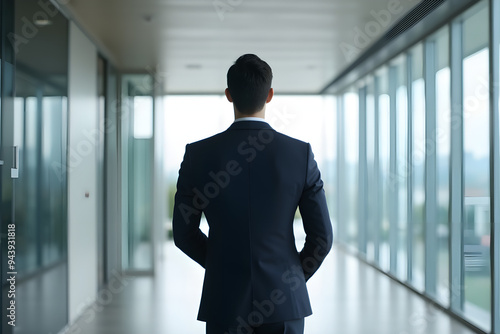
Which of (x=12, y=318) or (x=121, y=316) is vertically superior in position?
(x=12, y=318)

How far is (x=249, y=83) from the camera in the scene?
5.49 ft

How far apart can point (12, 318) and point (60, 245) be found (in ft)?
4.02

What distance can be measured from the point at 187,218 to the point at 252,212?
255mm

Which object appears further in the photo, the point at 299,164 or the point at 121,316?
the point at 121,316

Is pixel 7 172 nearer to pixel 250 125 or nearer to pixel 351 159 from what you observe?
pixel 250 125

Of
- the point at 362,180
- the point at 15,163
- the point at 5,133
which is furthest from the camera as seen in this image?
the point at 362,180

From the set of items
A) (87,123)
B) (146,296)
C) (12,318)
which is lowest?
(146,296)

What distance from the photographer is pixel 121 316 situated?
18.7 ft

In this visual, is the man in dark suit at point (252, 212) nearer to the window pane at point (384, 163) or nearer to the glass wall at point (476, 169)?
the glass wall at point (476, 169)

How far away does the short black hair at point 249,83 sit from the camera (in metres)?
1.68

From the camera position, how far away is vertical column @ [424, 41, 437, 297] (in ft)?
20.7

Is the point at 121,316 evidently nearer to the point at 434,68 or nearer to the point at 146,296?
the point at 146,296

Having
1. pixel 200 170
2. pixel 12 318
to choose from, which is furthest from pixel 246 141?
pixel 12 318

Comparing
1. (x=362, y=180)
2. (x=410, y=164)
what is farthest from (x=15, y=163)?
(x=362, y=180)
